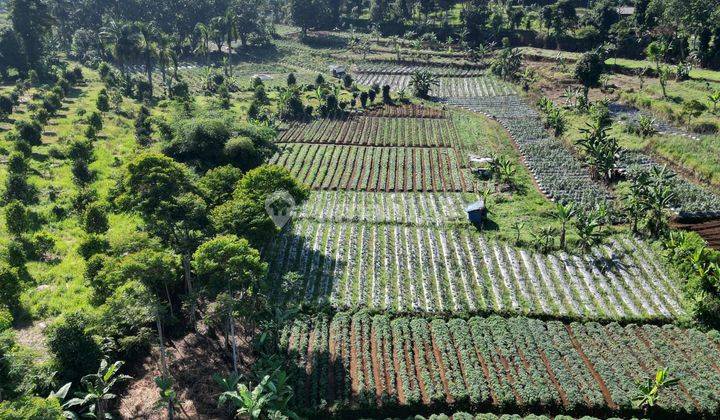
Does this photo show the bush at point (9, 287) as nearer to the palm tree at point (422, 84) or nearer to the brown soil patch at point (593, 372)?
the brown soil patch at point (593, 372)

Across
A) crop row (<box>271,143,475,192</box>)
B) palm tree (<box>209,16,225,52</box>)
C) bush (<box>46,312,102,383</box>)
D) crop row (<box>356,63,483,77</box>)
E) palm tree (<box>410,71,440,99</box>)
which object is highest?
palm tree (<box>209,16,225,52</box>)

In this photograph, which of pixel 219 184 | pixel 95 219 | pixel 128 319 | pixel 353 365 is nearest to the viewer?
pixel 128 319

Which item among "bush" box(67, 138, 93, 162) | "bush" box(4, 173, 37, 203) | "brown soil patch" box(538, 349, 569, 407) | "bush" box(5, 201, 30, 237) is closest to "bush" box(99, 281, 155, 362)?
"bush" box(5, 201, 30, 237)

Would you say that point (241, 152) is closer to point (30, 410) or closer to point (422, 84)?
point (30, 410)

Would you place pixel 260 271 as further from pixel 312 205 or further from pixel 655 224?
pixel 655 224

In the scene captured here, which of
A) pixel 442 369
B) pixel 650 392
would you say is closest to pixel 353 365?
pixel 442 369

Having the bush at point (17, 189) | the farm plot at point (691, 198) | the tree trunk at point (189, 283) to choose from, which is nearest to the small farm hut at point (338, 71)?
the farm plot at point (691, 198)

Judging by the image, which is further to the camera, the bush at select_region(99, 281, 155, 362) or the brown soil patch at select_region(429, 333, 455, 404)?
the brown soil patch at select_region(429, 333, 455, 404)

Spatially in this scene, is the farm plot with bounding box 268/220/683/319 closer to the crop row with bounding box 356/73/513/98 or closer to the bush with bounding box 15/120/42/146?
the bush with bounding box 15/120/42/146
